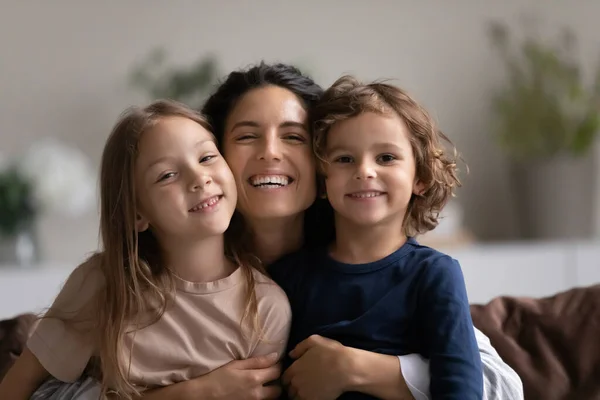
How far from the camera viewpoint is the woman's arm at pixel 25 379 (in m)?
1.51

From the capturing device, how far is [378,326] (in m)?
1.45

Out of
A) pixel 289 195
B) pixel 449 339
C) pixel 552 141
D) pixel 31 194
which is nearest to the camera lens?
pixel 449 339

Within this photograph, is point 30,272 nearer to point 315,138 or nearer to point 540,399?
point 315,138

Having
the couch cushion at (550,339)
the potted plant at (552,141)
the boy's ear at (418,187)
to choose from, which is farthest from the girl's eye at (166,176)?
Answer: the potted plant at (552,141)


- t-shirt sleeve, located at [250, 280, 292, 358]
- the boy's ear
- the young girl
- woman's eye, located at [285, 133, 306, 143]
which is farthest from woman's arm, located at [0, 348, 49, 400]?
the boy's ear

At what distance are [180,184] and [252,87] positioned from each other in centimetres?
31

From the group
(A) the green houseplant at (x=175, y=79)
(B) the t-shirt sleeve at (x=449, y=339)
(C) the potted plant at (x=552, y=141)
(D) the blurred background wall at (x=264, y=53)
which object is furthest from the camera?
(C) the potted plant at (x=552, y=141)

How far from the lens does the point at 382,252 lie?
5.02ft

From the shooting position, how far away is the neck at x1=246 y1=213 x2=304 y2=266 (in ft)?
5.41

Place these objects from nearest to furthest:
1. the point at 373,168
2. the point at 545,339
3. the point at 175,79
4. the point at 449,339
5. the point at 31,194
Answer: the point at 449,339 < the point at 373,168 < the point at 545,339 < the point at 31,194 < the point at 175,79

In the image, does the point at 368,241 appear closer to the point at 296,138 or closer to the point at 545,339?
the point at 296,138

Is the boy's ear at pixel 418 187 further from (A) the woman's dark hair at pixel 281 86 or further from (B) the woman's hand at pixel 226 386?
(B) the woman's hand at pixel 226 386

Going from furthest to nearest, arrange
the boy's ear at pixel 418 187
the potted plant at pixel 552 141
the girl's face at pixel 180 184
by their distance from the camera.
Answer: the potted plant at pixel 552 141
the boy's ear at pixel 418 187
the girl's face at pixel 180 184

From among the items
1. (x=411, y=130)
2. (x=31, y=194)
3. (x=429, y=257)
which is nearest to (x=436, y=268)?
(x=429, y=257)
